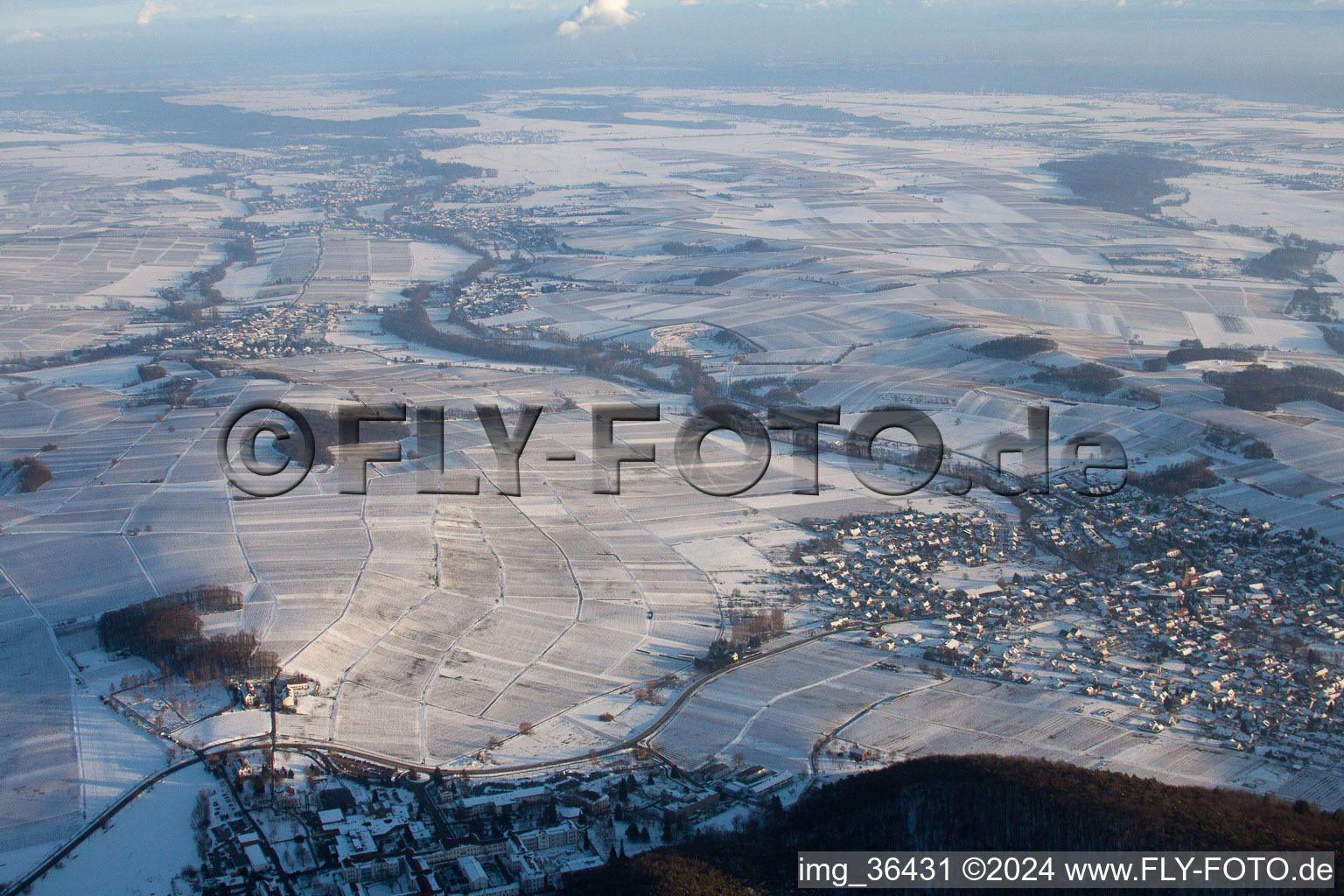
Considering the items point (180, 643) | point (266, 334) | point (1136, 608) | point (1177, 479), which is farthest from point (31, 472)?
point (1177, 479)

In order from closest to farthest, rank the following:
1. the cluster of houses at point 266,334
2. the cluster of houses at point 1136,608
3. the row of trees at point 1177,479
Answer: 1. the cluster of houses at point 1136,608
2. the row of trees at point 1177,479
3. the cluster of houses at point 266,334

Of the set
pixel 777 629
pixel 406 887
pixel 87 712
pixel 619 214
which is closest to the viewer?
pixel 406 887

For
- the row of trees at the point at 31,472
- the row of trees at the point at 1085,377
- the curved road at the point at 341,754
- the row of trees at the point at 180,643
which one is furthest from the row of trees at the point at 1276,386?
the row of trees at the point at 31,472

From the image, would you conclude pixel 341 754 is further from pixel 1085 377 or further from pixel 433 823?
pixel 1085 377

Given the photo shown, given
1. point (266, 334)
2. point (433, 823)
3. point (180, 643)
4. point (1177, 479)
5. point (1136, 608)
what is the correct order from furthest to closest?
point (266, 334)
point (1177, 479)
point (1136, 608)
point (180, 643)
point (433, 823)

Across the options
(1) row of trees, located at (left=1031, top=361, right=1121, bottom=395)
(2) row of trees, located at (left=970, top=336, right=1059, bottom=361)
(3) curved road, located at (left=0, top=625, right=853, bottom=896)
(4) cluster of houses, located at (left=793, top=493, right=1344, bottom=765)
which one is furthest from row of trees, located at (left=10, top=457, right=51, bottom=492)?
(2) row of trees, located at (left=970, top=336, right=1059, bottom=361)

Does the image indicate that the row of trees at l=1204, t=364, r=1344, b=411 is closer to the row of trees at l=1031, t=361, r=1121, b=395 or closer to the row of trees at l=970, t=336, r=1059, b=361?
the row of trees at l=1031, t=361, r=1121, b=395

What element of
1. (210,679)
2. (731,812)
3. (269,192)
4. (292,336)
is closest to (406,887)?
(731,812)

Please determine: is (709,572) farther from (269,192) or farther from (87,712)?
(269,192)

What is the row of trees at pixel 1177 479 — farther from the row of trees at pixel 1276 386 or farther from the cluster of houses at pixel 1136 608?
the row of trees at pixel 1276 386

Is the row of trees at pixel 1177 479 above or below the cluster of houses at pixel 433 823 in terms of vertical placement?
above

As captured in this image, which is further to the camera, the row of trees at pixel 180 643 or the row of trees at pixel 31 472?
the row of trees at pixel 31 472
